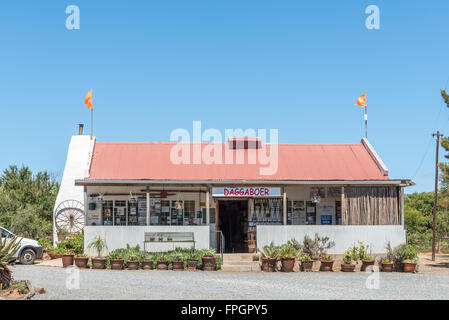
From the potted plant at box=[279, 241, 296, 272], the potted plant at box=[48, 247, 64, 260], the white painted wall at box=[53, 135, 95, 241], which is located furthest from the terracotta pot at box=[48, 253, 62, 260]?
the potted plant at box=[279, 241, 296, 272]

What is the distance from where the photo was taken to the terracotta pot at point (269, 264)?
58.9 feet

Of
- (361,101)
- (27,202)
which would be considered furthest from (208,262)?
(27,202)

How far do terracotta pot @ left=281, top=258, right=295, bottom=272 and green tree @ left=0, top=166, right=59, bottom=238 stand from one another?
1350 centimetres

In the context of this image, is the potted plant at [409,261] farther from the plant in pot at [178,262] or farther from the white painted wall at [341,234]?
the plant in pot at [178,262]

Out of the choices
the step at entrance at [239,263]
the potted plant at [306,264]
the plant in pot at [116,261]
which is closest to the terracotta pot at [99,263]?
the plant in pot at [116,261]

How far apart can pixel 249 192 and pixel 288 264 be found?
401cm

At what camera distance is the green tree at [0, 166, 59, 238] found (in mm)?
26406

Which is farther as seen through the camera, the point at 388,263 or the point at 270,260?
the point at 388,263

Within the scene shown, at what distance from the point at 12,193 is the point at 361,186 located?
18708 mm

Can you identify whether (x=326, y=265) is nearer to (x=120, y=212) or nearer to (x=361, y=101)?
(x=120, y=212)

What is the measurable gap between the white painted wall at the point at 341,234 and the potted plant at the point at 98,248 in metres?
5.45

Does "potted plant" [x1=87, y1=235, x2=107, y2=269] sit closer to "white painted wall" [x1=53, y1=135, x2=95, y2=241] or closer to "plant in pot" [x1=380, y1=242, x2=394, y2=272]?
"white painted wall" [x1=53, y1=135, x2=95, y2=241]

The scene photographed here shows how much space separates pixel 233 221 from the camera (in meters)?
23.0

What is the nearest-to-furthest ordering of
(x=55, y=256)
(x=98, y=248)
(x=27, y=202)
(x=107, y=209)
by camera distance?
(x=98, y=248) < (x=55, y=256) < (x=107, y=209) < (x=27, y=202)
